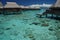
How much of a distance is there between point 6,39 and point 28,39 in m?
1.20

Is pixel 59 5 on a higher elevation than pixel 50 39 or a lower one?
higher

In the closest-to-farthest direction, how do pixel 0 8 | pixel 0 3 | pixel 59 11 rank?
pixel 59 11 → pixel 0 8 → pixel 0 3

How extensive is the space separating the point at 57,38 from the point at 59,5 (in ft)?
19.9

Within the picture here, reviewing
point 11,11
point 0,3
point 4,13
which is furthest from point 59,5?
point 0,3

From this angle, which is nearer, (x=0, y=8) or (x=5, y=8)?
(x=5, y=8)

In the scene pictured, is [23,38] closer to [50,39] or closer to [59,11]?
[50,39]

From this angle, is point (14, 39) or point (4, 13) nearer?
point (14, 39)

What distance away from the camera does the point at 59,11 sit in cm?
1199

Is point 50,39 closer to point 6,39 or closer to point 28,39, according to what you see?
point 28,39

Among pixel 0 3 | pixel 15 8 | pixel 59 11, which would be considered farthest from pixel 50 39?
pixel 0 3

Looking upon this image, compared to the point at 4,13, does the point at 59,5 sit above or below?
above

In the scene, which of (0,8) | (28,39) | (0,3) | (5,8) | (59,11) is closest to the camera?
(28,39)

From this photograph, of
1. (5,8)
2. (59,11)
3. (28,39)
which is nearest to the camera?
(28,39)

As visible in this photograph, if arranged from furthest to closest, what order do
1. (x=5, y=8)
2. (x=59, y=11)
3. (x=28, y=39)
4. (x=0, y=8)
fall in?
(x=0, y=8), (x=5, y=8), (x=59, y=11), (x=28, y=39)
